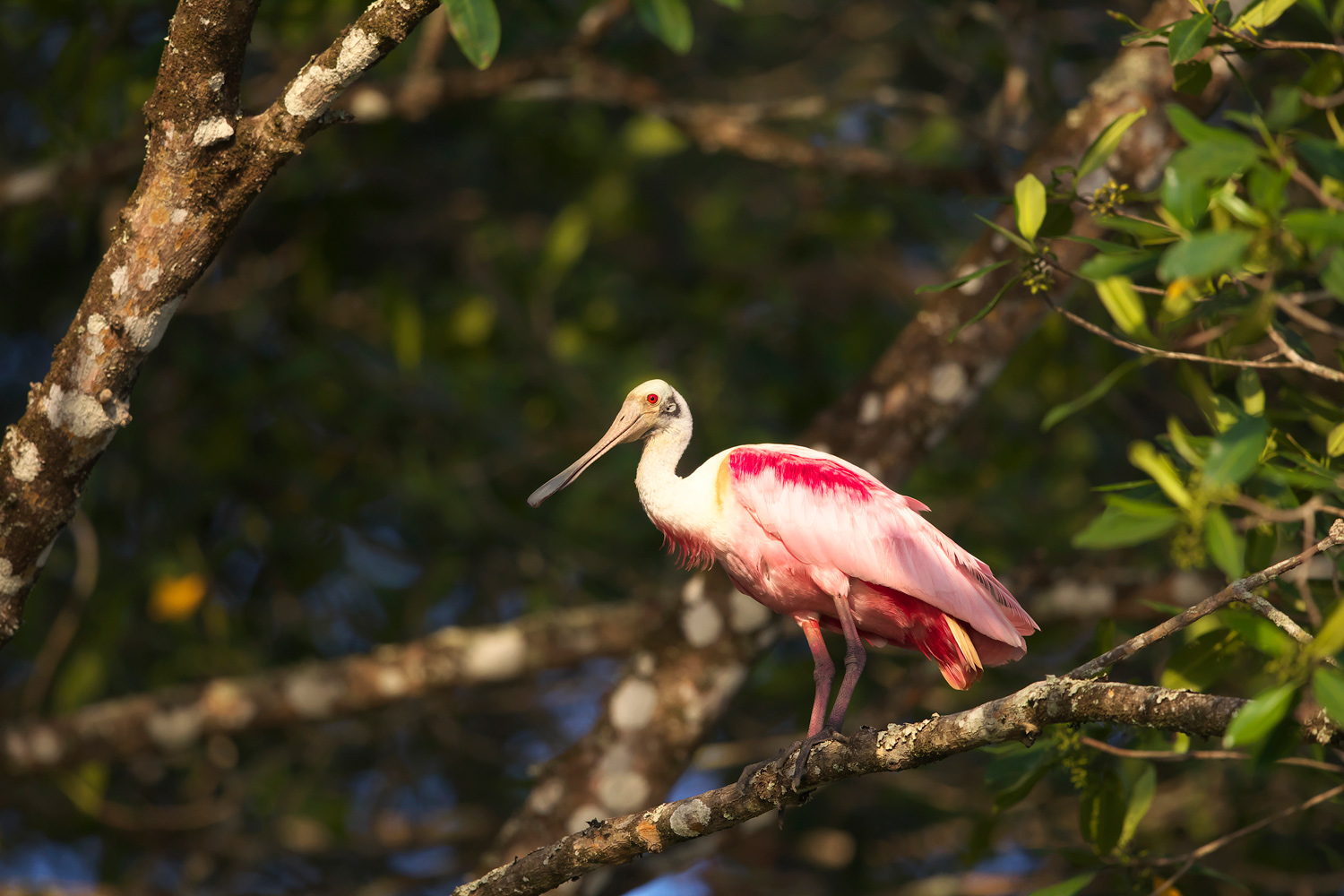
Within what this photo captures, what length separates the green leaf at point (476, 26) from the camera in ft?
10.4

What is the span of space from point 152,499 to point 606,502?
2491 mm

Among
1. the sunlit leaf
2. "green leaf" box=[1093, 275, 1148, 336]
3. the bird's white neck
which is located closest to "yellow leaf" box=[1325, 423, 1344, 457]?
"green leaf" box=[1093, 275, 1148, 336]

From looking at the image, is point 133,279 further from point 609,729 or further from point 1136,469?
point 1136,469

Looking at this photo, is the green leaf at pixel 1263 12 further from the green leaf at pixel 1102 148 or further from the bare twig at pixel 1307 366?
the bare twig at pixel 1307 366

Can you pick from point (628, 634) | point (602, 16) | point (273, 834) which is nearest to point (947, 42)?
point (602, 16)

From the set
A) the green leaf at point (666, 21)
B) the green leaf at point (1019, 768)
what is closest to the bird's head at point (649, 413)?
the green leaf at point (666, 21)

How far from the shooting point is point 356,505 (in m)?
6.14

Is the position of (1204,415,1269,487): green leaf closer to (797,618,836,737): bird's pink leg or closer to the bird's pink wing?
the bird's pink wing

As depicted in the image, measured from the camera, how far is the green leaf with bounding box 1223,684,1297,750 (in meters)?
1.94

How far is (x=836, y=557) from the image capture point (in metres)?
3.35

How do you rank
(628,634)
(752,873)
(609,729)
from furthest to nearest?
(752,873)
(628,634)
(609,729)

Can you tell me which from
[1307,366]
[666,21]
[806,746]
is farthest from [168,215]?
[1307,366]

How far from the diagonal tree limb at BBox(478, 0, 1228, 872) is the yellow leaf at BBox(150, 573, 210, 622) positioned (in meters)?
2.45

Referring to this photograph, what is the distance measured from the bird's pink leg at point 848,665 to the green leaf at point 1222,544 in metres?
1.35
